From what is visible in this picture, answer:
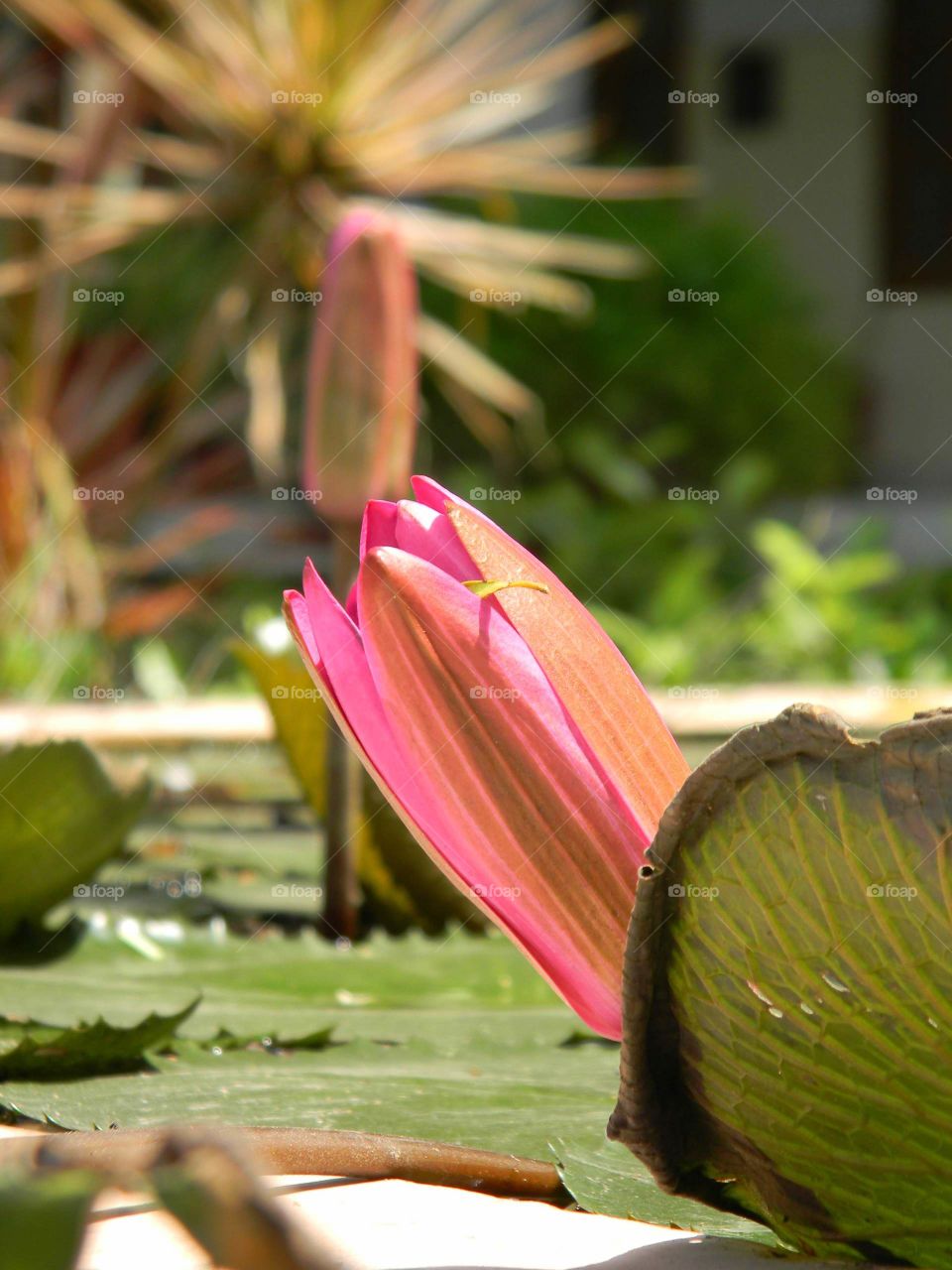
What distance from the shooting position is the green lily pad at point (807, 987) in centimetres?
45

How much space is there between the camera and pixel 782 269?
21.2ft

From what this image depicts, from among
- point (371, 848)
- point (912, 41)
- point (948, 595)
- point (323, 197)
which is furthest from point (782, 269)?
point (371, 848)

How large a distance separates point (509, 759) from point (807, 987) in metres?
0.11

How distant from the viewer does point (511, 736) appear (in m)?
0.52

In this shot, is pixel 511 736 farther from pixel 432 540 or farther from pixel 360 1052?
pixel 360 1052

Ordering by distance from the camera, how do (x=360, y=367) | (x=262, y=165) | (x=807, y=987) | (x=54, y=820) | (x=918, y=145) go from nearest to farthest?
(x=807, y=987) → (x=54, y=820) → (x=360, y=367) → (x=262, y=165) → (x=918, y=145)

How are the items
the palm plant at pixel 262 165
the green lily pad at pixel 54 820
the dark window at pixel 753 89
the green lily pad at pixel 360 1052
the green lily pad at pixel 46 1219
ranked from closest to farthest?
the green lily pad at pixel 46 1219 < the green lily pad at pixel 360 1052 < the green lily pad at pixel 54 820 < the palm plant at pixel 262 165 < the dark window at pixel 753 89

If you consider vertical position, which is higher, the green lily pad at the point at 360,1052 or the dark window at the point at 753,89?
the dark window at the point at 753,89

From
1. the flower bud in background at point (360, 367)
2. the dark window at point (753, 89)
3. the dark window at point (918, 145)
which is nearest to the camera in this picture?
the flower bud in background at point (360, 367)

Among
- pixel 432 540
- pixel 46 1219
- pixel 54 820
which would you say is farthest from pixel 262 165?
pixel 46 1219

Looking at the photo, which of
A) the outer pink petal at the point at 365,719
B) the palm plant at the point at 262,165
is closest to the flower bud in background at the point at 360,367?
the outer pink petal at the point at 365,719

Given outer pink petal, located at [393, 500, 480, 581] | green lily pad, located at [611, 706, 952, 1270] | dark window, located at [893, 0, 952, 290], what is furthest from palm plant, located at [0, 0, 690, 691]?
dark window, located at [893, 0, 952, 290]

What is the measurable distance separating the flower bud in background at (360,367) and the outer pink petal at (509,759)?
2.01ft

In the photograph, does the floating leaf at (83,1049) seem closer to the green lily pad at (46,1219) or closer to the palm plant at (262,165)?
the green lily pad at (46,1219)
